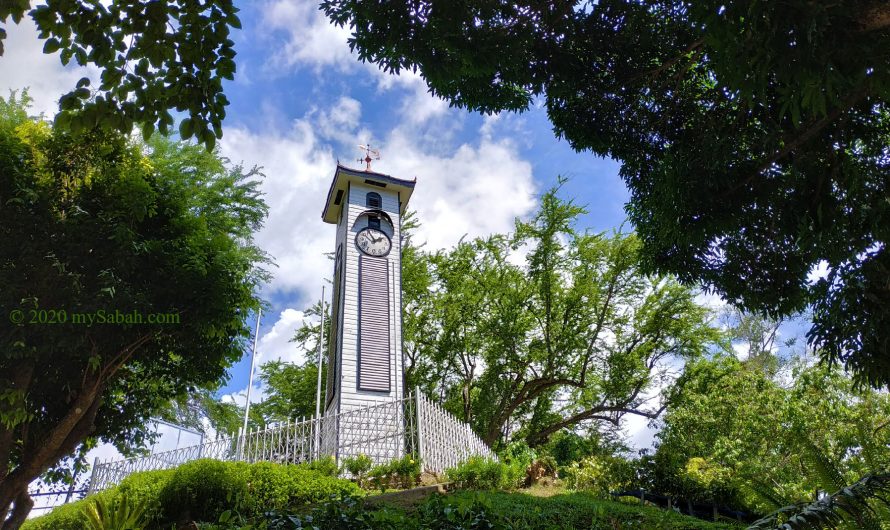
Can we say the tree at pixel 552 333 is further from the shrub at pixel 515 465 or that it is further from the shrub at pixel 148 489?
the shrub at pixel 148 489

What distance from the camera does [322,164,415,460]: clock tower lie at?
1320cm

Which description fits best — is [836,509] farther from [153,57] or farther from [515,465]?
[515,465]

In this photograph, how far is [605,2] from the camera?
7.15 meters

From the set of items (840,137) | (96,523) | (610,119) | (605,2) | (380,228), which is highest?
(380,228)

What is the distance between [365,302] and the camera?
14.5m

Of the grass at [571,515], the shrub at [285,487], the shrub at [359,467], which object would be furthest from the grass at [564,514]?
the shrub at [359,467]

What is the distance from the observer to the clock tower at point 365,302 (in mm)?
13203

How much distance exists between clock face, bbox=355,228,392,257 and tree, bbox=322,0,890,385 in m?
7.98

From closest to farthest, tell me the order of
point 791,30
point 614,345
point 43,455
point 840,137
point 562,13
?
point 791,30 → point 840,137 → point 562,13 → point 43,455 → point 614,345

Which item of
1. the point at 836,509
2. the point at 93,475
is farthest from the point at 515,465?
the point at 93,475

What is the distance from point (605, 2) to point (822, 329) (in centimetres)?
453

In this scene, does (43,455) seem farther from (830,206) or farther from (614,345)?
(614,345)

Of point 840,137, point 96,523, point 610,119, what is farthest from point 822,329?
point 96,523

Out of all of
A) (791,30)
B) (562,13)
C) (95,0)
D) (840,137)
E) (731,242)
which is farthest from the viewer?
(731,242)
